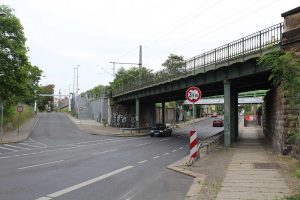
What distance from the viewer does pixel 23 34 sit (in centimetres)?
3938

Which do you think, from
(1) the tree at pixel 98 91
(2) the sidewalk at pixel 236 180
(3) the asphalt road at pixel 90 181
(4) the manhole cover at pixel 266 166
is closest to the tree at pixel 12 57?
(3) the asphalt road at pixel 90 181

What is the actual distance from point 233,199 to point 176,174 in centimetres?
516

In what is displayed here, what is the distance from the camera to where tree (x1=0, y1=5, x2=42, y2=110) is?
3753 cm

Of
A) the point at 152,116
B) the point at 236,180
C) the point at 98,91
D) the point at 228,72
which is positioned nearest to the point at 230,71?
the point at 228,72

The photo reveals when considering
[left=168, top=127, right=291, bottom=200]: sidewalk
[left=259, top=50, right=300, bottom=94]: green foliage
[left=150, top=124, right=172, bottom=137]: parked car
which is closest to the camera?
[left=259, top=50, right=300, bottom=94]: green foliage

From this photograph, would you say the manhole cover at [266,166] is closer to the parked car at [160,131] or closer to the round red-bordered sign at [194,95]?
the round red-bordered sign at [194,95]

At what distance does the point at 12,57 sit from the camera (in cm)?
3850

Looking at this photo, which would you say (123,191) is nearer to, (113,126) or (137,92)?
(137,92)

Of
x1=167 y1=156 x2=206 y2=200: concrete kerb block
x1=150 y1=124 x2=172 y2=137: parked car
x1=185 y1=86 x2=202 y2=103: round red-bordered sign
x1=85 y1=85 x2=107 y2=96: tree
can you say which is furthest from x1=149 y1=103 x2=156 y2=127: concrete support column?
x1=167 y1=156 x2=206 y2=200: concrete kerb block

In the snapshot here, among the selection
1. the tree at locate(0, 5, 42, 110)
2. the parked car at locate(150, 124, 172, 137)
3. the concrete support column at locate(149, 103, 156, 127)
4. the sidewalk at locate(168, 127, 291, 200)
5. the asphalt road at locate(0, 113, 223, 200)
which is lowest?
the asphalt road at locate(0, 113, 223, 200)

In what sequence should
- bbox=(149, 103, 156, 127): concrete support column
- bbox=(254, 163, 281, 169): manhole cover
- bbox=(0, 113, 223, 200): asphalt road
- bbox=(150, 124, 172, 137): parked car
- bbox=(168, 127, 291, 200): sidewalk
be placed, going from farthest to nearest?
bbox=(149, 103, 156, 127): concrete support column, bbox=(150, 124, 172, 137): parked car, bbox=(254, 163, 281, 169): manhole cover, bbox=(0, 113, 223, 200): asphalt road, bbox=(168, 127, 291, 200): sidewalk

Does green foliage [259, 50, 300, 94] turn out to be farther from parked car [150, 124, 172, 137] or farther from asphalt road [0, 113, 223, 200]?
parked car [150, 124, 172, 137]

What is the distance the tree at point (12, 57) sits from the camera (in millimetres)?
37531

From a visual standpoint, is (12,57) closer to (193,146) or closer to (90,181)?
(193,146)
